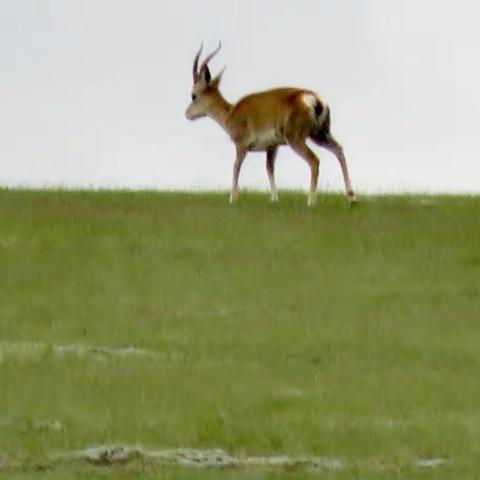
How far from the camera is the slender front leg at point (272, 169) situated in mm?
24531

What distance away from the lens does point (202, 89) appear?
88.1ft

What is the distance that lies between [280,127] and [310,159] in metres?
0.62

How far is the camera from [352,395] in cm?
1464

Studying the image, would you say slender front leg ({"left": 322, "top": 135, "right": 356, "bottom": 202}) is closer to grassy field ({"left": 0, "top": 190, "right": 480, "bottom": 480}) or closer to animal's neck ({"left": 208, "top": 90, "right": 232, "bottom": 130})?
grassy field ({"left": 0, "top": 190, "right": 480, "bottom": 480})

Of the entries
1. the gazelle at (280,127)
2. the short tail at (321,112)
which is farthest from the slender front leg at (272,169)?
the short tail at (321,112)

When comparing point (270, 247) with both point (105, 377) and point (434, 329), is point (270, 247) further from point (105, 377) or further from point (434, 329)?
point (105, 377)

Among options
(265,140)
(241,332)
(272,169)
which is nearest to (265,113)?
(265,140)

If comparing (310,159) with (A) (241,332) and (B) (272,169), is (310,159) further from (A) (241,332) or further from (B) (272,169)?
(A) (241,332)

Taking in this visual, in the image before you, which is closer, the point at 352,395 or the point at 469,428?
the point at 469,428

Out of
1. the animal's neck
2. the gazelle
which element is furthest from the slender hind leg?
the animal's neck

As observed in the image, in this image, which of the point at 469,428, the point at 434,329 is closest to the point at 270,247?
the point at 434,329

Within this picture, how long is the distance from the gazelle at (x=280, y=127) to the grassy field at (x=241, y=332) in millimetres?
515

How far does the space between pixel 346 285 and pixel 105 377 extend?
5327 mm

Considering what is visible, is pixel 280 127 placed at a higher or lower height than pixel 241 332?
higher
